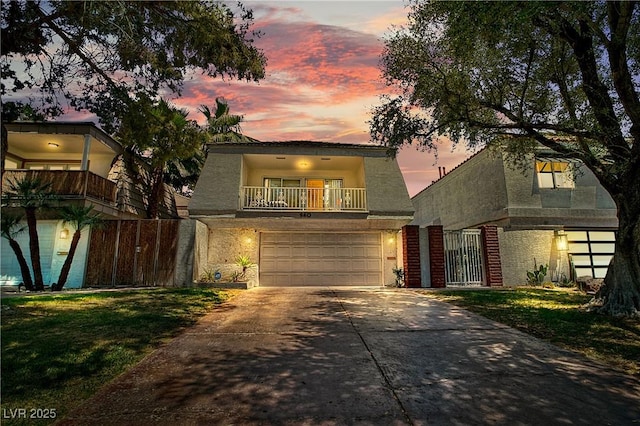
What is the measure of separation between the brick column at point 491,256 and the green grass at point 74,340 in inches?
408

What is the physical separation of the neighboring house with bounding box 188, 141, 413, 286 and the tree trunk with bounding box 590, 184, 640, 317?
6.90 metres

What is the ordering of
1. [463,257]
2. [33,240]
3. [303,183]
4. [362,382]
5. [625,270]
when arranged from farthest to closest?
[303,183] < [463,257] < [33,240] < [625,270] < [362,382]

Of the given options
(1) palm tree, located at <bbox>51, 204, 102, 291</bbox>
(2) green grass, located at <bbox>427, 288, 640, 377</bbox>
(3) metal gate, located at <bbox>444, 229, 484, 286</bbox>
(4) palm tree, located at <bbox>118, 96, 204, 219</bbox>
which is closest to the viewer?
(2) green grass, located at <bbox>427, 288, 640, 377</bbox>

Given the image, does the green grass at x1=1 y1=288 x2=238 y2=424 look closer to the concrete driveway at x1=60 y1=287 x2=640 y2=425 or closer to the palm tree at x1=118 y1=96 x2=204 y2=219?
the concrete driveway at x1=60 y1=287 x2=640 y2=425

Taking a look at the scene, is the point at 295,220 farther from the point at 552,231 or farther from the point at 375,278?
the point at 552,231

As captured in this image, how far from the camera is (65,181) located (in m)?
13.0

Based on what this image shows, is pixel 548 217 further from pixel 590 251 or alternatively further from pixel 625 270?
pixel 625 270

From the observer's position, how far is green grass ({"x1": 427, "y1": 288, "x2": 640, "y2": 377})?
4.33m

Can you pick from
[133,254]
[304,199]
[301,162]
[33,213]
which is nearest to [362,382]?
[304,199]

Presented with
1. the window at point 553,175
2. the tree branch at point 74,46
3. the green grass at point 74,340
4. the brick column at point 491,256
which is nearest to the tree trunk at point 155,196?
the green grass at point 74,340

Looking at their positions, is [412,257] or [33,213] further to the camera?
[412,257]

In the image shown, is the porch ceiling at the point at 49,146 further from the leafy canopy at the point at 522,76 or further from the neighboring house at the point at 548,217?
the neighboring house at the point at 548,217

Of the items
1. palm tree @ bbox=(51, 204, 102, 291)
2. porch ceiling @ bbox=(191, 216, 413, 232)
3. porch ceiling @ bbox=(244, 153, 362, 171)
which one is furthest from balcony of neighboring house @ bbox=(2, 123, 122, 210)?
porch ceiling @ bbox=(244, 153, 362, 171)

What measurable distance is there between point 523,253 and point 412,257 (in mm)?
4741
